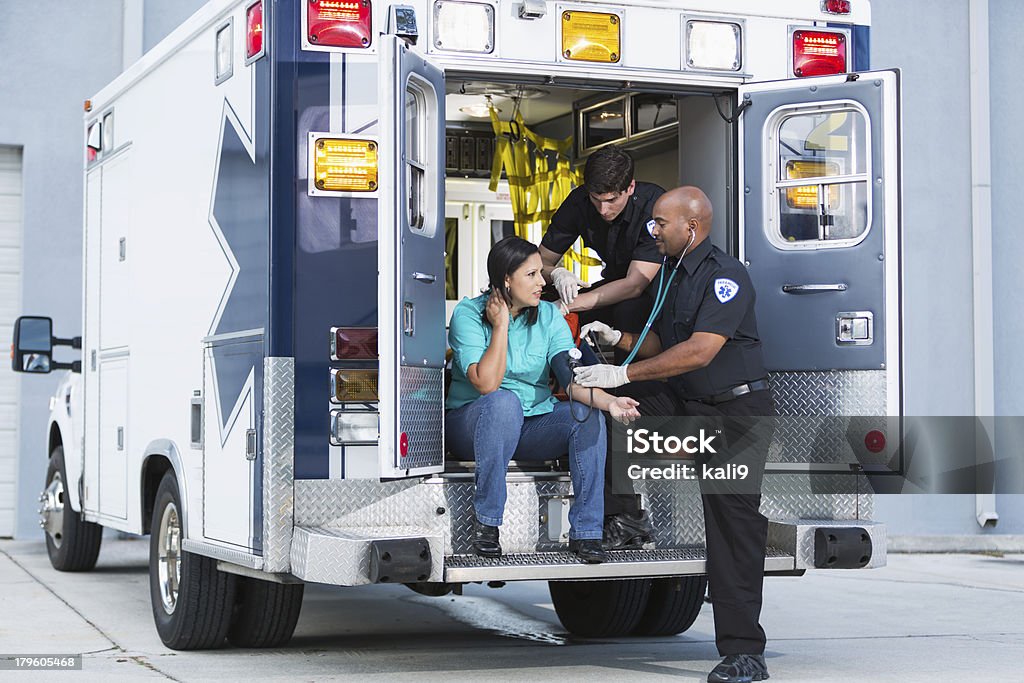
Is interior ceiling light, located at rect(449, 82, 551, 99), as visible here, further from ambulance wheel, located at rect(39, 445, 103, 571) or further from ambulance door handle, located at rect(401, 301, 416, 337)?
ambulance wheel, located at rect(39, 445, 103, 571)

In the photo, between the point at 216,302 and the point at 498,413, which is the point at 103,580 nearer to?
the point at 216,302

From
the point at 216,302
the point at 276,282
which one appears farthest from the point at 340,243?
the point at 216,302

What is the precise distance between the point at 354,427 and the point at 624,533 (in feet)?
3.93

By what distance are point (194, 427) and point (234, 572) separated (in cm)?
73

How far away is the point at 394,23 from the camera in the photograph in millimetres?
5680

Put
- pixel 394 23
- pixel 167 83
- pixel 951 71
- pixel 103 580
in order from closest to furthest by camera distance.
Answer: pixel 394 23 < pixel 167 83 < pixel 103 580 < pixel 951 71

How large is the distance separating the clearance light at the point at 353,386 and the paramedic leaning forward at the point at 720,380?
823mm

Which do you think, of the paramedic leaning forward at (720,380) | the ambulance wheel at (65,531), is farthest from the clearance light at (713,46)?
the ambulance wheel at (65,531)

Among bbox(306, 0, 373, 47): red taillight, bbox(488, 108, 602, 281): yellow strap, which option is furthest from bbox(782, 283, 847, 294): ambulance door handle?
bbox(488, 108, 602, 281): yellow strap

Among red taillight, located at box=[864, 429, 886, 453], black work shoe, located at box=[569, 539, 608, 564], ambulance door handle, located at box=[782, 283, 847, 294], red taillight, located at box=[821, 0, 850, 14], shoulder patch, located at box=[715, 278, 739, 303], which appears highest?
red taillight, located at box=[821, 0, 850, 14]

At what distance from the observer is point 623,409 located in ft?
19.7

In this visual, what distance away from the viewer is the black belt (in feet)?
19.8

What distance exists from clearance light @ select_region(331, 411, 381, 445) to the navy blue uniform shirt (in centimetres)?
125

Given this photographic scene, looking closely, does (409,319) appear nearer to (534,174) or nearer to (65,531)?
(534,174)
